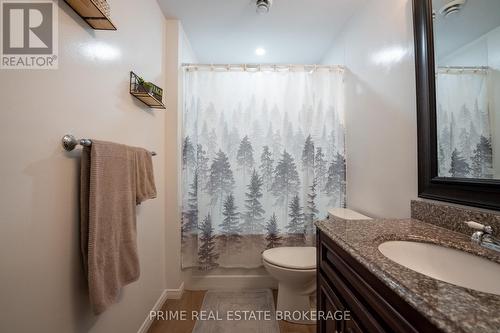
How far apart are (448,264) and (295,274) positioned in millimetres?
935

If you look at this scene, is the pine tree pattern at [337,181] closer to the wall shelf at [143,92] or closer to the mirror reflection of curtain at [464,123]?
the mirror reflection of curtain at [464,123]

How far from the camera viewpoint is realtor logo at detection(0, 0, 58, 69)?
0.67m

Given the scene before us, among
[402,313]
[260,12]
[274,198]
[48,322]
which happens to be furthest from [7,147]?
[260,12]

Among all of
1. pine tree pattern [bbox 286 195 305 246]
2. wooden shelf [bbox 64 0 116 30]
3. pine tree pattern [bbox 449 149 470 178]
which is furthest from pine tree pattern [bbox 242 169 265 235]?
wooden shelf [bbox 64 0 116 30]

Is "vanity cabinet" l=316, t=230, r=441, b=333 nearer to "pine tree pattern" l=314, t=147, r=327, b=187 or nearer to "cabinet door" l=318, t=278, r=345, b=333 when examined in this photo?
"cabinet door" l=318, t=278, r=345, b=333

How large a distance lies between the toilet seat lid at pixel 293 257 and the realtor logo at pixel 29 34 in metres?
1.60

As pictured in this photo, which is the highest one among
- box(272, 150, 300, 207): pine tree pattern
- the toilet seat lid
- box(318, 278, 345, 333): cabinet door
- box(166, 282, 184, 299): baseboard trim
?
box(272, 150, 300, 207): pine tree pattern

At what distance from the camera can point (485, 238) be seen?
71 cm

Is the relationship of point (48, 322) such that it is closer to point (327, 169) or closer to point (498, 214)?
point (498, 214)

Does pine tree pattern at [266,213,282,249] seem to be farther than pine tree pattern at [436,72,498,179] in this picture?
Yes

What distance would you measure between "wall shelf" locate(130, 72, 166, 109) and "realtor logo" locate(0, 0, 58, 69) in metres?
0.49

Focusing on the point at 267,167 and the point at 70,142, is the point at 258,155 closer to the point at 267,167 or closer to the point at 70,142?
the point at 267,167

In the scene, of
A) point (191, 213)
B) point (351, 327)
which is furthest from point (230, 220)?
point (351, 327)

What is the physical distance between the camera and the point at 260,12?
167cm
